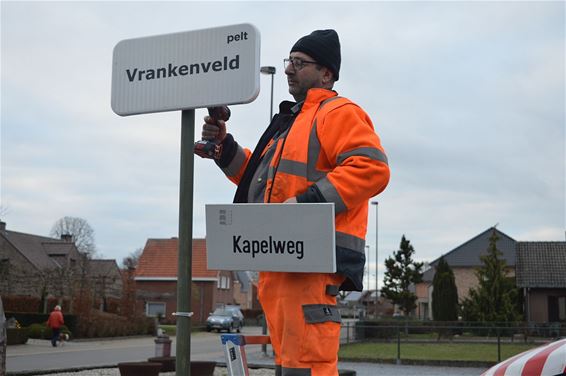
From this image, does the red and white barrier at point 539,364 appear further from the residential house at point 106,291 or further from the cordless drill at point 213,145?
the residential house at point 106,291

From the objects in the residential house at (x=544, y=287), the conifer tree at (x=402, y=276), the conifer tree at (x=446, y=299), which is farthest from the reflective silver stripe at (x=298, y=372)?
the conifer tree at (x=402, y=276)

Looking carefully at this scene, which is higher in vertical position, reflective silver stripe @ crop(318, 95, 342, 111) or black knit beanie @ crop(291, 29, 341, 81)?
black knit beanie @ crop(291, 29, 341, 81)

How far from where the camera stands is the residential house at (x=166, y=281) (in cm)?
6003

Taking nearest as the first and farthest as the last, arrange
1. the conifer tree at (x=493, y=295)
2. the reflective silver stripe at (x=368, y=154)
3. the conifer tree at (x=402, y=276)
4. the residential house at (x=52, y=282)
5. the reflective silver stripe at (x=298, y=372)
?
the reflective silver stripe at (x=298, y=372) < the reflective silver stripe at (x=368, y=154) < the conifer tree at (x=493, y=295) < the residential house at (x=52, y=282) < the conifer tree at (x=402, y=276)

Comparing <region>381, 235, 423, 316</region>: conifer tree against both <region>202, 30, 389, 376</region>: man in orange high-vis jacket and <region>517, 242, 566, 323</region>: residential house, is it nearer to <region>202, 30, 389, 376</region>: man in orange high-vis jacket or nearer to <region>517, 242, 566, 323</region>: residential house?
<region>517, 242, 566, 323</region>: residential house

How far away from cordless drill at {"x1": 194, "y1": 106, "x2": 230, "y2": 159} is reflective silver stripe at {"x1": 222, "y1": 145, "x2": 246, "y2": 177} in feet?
0.27

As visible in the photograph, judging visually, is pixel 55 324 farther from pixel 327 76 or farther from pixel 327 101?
pixel 327 101

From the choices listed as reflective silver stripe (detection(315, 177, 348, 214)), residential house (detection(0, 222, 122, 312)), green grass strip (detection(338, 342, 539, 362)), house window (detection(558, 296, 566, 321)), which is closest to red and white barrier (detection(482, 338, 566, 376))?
Answer: reflective silver stripe (detection(315, 177, 348, 214))

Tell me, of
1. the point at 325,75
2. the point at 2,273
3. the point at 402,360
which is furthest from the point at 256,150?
the point at 2,273

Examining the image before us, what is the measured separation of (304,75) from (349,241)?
821mm

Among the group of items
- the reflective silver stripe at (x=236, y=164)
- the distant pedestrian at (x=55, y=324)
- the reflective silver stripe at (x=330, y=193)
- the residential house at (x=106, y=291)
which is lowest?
the distant pedestrian at (x=55, y=324)

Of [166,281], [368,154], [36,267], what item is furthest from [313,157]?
[166,281]

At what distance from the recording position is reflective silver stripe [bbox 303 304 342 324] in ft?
9.11

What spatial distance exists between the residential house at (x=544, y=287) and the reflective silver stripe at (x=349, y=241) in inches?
1616
